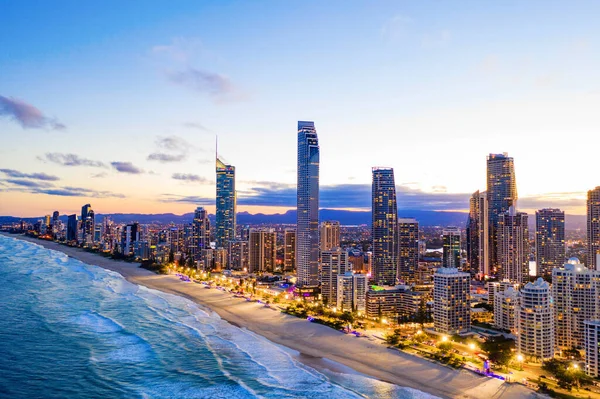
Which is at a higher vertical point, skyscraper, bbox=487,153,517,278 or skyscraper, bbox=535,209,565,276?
skyscraper, bbox=487,153,517,278

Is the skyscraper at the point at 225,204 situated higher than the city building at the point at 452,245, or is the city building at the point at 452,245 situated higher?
the skyscraper at the point at 225,204

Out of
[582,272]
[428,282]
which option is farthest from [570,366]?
[428,282]

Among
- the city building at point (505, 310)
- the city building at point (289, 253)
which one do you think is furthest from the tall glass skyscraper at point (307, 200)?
the city building at point (505, 310)

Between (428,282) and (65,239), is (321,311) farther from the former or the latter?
(65,239)

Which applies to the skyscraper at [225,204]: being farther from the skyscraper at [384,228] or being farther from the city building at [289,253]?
the skyscraper at [384,228]

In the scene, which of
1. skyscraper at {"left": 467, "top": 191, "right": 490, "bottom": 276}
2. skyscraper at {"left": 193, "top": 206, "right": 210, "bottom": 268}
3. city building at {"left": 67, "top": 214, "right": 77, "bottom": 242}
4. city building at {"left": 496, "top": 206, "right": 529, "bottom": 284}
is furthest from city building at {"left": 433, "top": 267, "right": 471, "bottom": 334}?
city building at {"left": 67, "top": 214, "right": 77, "bottom": 242}

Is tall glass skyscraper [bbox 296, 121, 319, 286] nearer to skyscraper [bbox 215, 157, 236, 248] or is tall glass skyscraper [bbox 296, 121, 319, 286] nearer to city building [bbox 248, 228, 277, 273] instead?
city building [bbox 248, 228, 277, 273]
